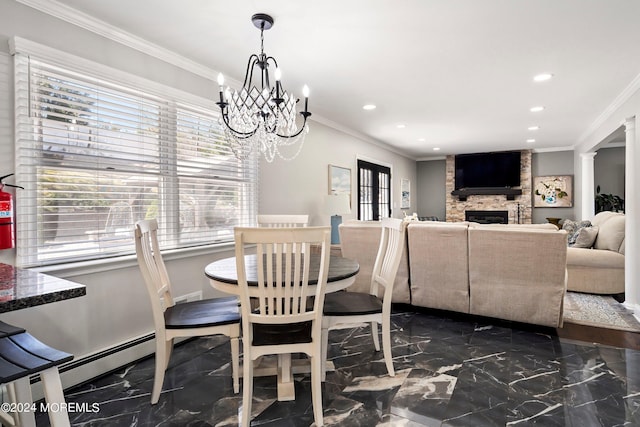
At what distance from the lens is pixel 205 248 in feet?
10.4

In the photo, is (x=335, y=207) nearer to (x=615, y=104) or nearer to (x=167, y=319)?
(x=167, y=319)

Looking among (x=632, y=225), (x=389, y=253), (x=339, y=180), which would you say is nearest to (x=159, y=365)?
(x=389, y=253)

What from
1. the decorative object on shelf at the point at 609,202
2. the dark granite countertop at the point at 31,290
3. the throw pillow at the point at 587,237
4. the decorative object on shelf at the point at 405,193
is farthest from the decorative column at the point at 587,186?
the dark granite countertop at the point at 31,290

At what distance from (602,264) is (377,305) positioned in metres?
3.58

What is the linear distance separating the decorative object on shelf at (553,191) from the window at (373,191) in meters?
3.74

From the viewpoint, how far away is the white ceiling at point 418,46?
2266mm

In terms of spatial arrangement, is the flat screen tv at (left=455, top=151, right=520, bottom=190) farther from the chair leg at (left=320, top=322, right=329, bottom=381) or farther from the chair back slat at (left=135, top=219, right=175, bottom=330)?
the chair back slat at (left=135, top=219, right=175, bottom=330)

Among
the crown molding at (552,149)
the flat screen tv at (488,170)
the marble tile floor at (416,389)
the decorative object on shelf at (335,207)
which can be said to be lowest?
the marble tile floor at (416,389)

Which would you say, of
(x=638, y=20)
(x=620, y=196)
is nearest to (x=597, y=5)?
(x=638, y=20)

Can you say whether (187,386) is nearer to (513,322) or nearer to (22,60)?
(22,60)

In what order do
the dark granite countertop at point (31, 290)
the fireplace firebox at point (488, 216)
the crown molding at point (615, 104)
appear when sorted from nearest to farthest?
the dark granite countertop at point (31, 290) < the crown molding at point (615, 104) < the fireplace firebox at point (488, 216)

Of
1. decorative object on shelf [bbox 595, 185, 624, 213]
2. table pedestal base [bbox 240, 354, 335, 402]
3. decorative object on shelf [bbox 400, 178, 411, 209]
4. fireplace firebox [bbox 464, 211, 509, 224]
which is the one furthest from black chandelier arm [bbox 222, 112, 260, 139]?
decorative object on shelf [bbox 595, 185, 624, 213]

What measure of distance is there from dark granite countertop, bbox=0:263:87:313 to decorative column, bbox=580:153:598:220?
27.0 ft

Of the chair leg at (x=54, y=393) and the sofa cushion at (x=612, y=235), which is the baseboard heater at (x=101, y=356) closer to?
the chair leg at (x=54, y=393)
